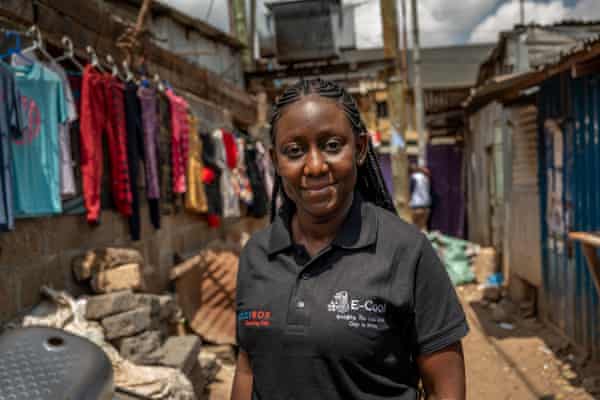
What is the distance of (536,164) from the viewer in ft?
21.2

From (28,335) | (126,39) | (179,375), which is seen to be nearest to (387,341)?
(28,335)

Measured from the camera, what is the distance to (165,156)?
5.20m

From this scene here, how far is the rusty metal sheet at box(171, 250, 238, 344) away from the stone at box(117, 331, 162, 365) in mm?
1409

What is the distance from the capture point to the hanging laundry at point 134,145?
4.43m

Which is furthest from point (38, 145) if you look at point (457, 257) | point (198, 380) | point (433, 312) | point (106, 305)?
point (457, 257)

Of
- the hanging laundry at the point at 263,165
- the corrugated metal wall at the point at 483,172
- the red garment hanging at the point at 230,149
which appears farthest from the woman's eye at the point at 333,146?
the corrugated metal wall at the point at 483,172

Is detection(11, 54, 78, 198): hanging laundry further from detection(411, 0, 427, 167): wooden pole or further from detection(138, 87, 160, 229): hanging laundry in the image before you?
detection(411, 0, 427, 167): wooden pole

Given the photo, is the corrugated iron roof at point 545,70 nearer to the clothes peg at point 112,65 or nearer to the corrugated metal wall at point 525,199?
the corrugated metal wall at point 525,199

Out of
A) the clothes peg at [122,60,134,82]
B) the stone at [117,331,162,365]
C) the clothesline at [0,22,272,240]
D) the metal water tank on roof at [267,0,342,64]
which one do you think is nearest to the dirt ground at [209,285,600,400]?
the stone at [117,331,162,365]

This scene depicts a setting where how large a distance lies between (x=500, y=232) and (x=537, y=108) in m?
3.57

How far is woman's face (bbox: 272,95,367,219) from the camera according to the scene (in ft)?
4.13

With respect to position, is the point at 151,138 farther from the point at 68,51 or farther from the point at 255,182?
the point at 255,182

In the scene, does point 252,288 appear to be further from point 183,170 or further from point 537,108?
point 537,108

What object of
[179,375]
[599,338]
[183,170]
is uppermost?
[183,170]
